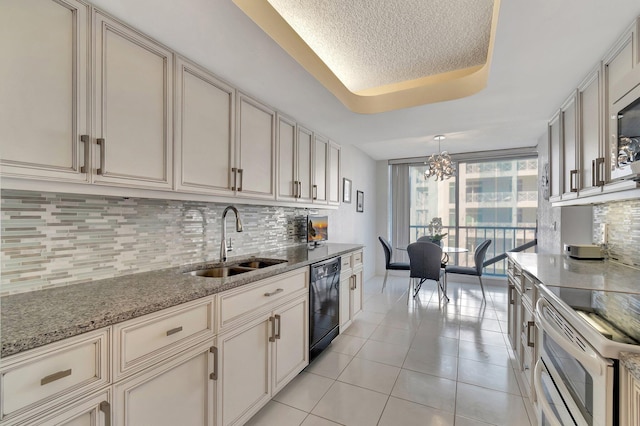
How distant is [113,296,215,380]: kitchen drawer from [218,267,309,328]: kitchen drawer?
89 millimetres

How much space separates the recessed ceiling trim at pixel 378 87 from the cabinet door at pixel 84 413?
179cm

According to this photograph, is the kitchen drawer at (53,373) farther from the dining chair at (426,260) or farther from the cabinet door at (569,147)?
the dining chair at (426,260)

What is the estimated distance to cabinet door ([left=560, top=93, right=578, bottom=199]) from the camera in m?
2.15

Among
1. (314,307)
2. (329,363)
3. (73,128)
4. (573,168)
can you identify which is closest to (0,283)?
(73,128)

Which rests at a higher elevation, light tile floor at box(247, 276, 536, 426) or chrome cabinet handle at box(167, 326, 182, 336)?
chrome cabinet handle at box(167, 326, 182, 336)

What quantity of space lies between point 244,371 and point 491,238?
5247mm

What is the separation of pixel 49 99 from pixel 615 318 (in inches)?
Result: 92.5

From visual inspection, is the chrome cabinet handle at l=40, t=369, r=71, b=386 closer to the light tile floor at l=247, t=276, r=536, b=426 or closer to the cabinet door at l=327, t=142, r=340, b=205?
the light tile floor at l=247, t=276, r=536, b=426

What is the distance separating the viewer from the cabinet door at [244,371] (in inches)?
56.2

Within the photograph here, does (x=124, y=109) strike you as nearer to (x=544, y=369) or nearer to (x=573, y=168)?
(x=544, y=369)

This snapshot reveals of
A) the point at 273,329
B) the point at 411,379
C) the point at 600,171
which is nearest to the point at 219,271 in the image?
the point at 273,329

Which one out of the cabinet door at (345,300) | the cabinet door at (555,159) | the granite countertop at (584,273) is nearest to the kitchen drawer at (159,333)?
the cabinet door at (345,300)

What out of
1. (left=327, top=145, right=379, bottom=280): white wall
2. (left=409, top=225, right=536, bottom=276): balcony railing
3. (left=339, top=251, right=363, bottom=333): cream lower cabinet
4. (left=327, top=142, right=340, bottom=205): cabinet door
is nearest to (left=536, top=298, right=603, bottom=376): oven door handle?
(left=339, top=251, right=363, bottom=333): cream lower cabinet

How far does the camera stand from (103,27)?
1.24 meters
